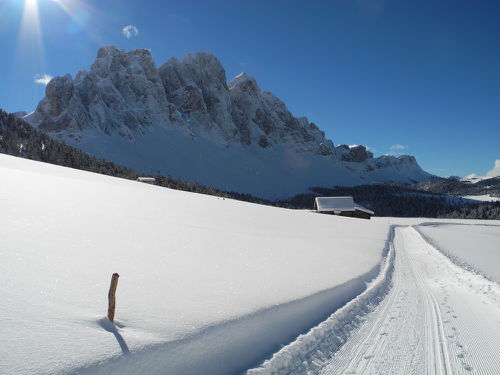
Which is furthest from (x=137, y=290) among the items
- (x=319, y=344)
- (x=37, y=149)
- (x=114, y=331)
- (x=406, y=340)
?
(x=37, y=149)

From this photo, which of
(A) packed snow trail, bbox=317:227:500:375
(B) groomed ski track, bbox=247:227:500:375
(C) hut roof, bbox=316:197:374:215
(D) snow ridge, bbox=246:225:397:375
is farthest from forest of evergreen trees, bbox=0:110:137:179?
(B) groomed ski track, bbox=247:227:500:375

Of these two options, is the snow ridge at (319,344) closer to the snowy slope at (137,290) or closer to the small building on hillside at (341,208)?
the snowy slope at (137,290)

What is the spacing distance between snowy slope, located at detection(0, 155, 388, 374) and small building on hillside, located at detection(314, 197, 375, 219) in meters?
47.6

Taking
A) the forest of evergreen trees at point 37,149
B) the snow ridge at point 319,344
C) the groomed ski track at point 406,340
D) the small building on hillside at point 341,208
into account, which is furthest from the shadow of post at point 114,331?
the forest of evergreen trees at point 37,149

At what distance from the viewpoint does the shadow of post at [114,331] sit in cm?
403

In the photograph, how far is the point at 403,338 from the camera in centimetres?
632

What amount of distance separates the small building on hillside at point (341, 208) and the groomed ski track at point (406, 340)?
1928 inches

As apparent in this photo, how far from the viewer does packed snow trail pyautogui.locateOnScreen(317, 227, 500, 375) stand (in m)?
5.32

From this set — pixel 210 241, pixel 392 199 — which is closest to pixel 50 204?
pixel 210 241

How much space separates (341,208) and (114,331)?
57788 mm

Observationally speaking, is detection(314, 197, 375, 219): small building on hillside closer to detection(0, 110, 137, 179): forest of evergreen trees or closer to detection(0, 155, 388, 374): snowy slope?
detection(0, 155, 388, 374): snowy slope

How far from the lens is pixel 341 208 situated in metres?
58.7

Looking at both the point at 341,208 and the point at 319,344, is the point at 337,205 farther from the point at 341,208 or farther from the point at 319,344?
the point at 319,344

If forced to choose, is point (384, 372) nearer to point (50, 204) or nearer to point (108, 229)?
point (108, 229)
